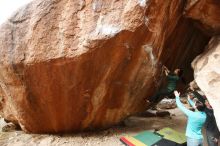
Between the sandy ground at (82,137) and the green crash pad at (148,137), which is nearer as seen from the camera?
the green crash pad at (148,137)

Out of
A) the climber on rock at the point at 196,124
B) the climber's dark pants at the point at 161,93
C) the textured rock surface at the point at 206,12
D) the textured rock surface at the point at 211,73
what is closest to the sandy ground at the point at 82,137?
the climber's dark pants at the point at 161,93

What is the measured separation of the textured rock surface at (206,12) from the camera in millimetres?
4789

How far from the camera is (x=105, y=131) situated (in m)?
5.71

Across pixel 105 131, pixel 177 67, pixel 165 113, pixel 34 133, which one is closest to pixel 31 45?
pixel 34 133

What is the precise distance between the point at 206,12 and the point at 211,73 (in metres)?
1.17

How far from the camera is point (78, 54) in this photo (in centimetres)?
457

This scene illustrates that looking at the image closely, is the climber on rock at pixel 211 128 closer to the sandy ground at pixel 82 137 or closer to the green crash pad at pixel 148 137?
the green crash pad at pixel 148 137

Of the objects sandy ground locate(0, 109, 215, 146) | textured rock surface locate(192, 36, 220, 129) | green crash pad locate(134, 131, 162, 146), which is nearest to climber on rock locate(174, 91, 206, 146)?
textured rock surface locate(192, 36, 220, 129)

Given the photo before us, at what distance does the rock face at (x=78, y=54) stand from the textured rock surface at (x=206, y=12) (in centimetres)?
18

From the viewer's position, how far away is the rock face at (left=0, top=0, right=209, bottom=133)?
454 cm

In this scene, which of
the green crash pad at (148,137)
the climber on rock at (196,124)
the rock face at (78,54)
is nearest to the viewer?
the climber on rock at (196,124)

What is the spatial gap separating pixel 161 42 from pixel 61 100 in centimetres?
206

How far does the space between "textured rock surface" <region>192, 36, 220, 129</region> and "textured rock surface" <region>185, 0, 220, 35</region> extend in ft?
0.82

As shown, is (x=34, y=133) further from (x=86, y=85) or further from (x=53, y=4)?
(x=53, y=4)
